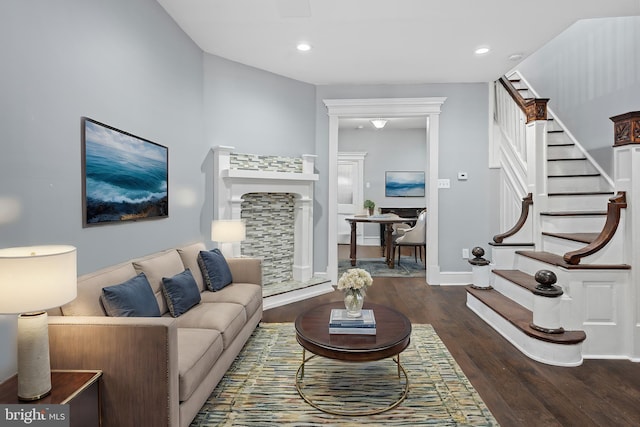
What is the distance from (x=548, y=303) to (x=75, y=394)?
299 cm

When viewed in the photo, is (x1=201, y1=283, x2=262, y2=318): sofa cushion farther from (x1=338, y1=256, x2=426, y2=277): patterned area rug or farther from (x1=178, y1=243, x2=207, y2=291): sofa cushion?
(x1=338, y1=256, x2=426, y2=277): patterned area rug

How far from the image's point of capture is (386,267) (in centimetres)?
637

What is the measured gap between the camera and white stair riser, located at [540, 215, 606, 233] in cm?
375

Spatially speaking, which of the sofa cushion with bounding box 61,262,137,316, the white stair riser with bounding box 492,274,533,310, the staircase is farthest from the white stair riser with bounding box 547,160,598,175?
the sofa cushion with bounding box 61,262,137,316

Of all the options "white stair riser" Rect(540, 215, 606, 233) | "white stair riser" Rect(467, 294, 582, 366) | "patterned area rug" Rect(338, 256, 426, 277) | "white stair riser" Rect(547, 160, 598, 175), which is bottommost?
"white stair riser" Rect(467, 294, 582, 366)

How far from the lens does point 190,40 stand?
3725 millimetres

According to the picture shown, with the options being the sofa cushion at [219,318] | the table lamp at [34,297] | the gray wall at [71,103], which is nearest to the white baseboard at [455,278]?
the sofa cushion at [219,318]

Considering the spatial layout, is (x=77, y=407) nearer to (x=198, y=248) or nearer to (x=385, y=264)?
(x=198, y=248)

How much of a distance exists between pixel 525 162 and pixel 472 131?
96 cm

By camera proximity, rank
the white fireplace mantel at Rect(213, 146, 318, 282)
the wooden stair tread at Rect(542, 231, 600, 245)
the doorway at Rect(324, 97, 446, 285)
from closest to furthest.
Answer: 1. the wooden stair tread at Rect(542, 231, 600, 245)
2. the white fireplace mantel at Rect(213, 146, 318, 282)
3. the doorway at Rect(324, 97, 446, 285)

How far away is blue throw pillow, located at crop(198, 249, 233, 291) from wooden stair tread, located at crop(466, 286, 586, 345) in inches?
97.7

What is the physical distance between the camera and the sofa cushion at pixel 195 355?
1782 millimetres

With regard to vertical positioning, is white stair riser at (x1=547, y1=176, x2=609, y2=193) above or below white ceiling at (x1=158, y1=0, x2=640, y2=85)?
below

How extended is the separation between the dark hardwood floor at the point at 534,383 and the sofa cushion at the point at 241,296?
1.92 feet
